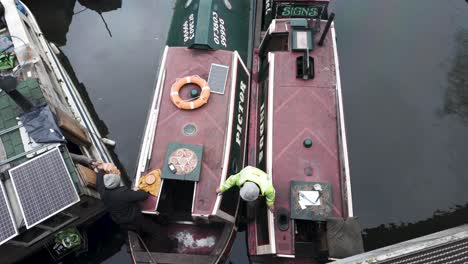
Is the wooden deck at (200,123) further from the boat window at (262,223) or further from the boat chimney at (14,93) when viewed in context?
the boat chimney at (14,93)

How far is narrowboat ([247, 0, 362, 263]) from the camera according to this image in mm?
8117

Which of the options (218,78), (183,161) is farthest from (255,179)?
(218,78)

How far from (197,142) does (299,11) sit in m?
5.74

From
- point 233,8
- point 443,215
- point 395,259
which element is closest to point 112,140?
point 233,8

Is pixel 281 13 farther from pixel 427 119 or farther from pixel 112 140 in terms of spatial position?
pixel 112 140

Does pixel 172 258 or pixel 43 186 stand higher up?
pixel 43 186

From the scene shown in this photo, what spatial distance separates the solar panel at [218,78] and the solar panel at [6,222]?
5672 millimetres

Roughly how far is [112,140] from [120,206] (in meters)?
6.16

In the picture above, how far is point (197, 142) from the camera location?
8.91m

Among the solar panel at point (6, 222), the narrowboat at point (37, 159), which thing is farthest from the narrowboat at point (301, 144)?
the solar panel at point (6, 222)

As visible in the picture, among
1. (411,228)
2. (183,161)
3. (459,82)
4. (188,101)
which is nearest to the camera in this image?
(183,161)

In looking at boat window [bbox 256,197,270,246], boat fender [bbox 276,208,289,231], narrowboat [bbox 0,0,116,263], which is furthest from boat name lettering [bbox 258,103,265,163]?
narrowboat [bbox 0,0,116,263]

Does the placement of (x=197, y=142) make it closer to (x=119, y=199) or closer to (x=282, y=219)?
(x=119, y=199)

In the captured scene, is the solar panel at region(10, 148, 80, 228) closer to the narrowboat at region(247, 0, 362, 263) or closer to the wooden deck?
the wooden deck
